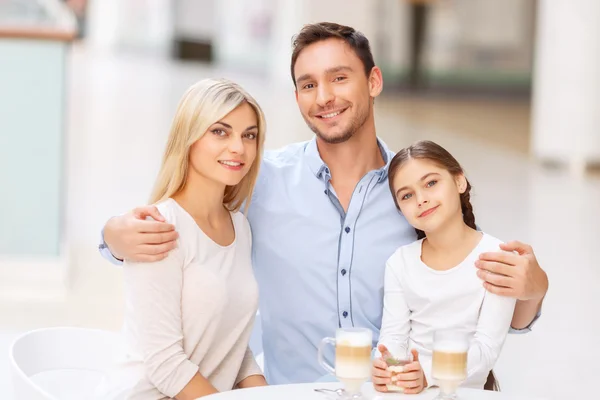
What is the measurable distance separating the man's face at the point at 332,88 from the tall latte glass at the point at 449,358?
3.40ft

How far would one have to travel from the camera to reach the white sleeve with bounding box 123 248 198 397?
7.61 ft

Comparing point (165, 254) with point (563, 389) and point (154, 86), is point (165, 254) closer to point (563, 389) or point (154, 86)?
point (563, 389)

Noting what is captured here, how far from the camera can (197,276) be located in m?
2.38

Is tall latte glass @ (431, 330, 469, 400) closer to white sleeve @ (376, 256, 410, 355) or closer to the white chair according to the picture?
white sleeve @ (376, 256, 410, 355)

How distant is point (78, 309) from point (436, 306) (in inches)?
113

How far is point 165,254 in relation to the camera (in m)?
2.33

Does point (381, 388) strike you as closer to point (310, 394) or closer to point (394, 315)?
point (310, 394)

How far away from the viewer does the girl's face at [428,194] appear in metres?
2.41

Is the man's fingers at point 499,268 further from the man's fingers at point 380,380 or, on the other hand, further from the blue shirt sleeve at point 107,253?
the blue shirt sleeve at point 107,253

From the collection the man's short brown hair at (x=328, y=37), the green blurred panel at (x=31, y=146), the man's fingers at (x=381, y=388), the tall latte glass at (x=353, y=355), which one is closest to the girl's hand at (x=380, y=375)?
the man's fingers at (x=381, y=388)

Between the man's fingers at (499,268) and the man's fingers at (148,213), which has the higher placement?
the man's fingers at (148,213)

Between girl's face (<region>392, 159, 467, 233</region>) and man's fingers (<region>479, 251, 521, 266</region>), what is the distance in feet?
0.45

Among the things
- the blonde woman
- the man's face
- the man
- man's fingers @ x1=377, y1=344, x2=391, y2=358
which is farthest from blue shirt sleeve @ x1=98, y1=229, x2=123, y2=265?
man's fingers @ x1=377, y1=344, x2=391, y2=358

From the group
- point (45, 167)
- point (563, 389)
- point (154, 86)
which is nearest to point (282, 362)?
point (563, 389)
